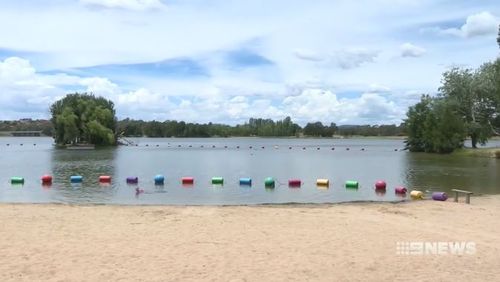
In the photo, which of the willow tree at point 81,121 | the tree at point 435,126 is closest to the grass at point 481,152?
the tree at point 435,126

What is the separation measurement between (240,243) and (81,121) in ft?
341

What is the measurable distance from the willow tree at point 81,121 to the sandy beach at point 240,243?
93866mm

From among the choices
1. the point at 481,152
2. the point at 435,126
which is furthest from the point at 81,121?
the point at 481,152

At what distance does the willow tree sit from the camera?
108m

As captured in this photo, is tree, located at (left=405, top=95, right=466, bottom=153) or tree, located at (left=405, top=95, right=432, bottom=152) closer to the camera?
tree, located at (left=405, top=95, right=466, bottom=153)

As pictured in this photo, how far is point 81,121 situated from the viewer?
360ft

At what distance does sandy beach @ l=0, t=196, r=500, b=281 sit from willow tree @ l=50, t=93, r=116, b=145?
308 feet

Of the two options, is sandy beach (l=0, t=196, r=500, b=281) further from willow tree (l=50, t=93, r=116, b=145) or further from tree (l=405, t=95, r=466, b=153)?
willow tree (l=50, t=93, r=116, b=145)

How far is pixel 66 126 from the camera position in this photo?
10744 centimetres

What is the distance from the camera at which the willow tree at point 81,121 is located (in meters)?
108

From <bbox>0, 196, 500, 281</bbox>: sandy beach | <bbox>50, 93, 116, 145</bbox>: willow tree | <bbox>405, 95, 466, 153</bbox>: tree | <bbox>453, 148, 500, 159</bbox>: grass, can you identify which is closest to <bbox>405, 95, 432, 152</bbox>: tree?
<bbox>405, 95, 466, 153</bbox>: tree

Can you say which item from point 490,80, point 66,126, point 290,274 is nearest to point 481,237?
point 290,274

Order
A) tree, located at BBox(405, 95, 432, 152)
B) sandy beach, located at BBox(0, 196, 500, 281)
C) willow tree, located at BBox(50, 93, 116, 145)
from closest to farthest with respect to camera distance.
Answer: sandy beach, located at BBox(0, 196, 500, 281), tree, located at BBox(405, 95, 432, 152), willow tree, located at BBox(50, 93, 116, 145)

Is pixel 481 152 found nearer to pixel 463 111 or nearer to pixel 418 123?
pixel 463 111
